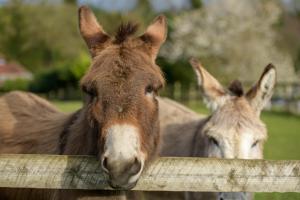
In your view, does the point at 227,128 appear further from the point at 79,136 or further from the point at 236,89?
the point at 79,136

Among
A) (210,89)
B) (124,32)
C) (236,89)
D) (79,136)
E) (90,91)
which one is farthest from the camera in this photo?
(210,89)

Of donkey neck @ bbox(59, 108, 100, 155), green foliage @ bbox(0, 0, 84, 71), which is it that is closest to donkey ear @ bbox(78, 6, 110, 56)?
donkey neck @ bbox(59, 108, 100, 155)

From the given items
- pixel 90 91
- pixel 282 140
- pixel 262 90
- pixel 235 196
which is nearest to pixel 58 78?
pixel 282 140

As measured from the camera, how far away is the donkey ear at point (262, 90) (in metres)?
5.42

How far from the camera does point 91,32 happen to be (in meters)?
4.03

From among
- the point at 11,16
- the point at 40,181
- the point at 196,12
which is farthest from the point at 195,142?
the point at 11,16

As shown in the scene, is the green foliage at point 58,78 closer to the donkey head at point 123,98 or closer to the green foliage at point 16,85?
the green foliage at point 16,85

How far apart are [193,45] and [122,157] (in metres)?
47.4

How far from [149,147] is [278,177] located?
0.84 metres

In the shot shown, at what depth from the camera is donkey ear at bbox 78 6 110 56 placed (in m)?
3.89

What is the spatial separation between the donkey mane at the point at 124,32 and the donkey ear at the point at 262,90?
6.46 ft

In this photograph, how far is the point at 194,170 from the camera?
3.32m

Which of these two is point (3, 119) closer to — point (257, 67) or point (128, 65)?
point (128, 65)

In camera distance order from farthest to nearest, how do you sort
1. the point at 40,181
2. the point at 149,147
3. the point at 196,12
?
the point at 196,12 → the point at 149,147 → the point at 40,181
